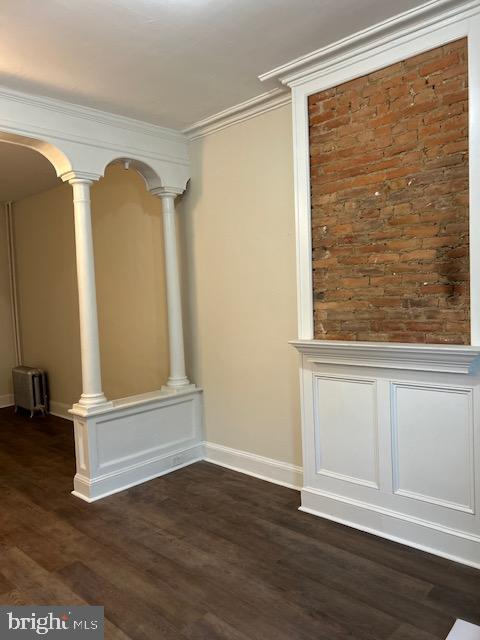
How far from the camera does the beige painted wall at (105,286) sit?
4570 millimetres

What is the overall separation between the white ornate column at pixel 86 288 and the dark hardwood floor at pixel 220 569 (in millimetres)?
781

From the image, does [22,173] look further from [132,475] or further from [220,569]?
[220,569]

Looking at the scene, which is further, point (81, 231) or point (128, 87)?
point (81, 231)

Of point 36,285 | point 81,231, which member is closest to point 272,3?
point 81,231

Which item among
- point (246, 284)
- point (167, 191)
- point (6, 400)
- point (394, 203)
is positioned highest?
point (167, 191)

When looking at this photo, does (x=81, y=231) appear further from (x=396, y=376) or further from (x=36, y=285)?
(x=36, y=285)

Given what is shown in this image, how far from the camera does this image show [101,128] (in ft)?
11.6

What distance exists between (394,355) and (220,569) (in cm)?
144

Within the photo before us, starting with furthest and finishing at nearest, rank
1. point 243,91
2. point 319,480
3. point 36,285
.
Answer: point 36,285 < point 243,91 < point 319,480

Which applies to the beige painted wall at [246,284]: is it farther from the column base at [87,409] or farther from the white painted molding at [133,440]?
the column base at [87,409]

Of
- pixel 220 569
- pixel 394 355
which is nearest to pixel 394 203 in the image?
pixel 394 355

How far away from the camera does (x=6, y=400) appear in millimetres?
6480

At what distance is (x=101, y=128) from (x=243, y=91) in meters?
1.07

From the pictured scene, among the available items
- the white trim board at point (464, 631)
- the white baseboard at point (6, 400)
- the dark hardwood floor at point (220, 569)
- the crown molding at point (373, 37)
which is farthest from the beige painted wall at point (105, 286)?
the white trim board at point (464, 631)
